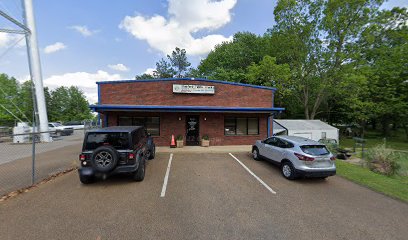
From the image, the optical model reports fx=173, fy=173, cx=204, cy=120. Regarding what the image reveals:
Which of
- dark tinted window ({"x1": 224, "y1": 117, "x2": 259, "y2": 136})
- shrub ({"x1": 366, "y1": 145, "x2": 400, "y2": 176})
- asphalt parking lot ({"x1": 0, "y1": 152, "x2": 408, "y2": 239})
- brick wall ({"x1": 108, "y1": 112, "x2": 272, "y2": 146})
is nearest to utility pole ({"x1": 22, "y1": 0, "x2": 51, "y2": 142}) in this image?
brick wall ({"x1": 108, "y1": 112, "x2": 272, "y2": 146})

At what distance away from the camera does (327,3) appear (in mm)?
20250

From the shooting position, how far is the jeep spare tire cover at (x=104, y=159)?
523cm

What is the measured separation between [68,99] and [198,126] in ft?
196

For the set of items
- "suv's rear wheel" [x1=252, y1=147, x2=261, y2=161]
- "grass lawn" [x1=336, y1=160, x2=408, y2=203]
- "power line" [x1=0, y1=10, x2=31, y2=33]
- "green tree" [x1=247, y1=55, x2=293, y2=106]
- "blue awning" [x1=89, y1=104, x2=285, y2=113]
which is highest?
"power line" [x1=0, y1=10, x2=31, y2=33]

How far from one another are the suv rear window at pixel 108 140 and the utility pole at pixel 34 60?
43.0ft

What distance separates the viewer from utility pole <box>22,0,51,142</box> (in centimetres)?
1475

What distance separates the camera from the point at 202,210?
4312 mm

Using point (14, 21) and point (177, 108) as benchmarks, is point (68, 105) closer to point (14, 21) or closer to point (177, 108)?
point (14, 21)

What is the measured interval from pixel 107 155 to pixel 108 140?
53 cm

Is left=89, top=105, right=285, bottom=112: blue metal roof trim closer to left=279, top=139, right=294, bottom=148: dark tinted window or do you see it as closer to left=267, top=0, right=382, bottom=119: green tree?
left=279, top=139, right=294, bottom=148: dark tinted window

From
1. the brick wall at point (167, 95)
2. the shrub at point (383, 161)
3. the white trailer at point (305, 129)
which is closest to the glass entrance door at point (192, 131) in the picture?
the brick wall at point (167, 95)

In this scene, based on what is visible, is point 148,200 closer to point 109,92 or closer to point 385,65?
point 109,92

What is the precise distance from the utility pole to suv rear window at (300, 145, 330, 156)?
1880cm

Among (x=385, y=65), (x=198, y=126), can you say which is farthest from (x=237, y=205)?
(x=385, y=65)
